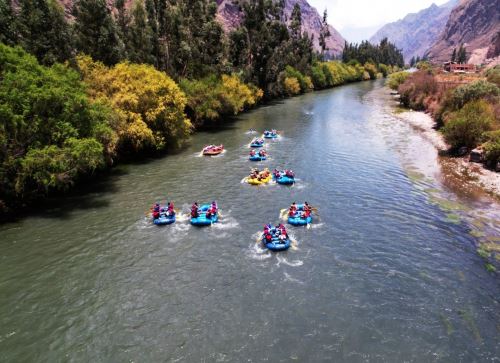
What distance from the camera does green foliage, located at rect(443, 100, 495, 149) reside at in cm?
5188

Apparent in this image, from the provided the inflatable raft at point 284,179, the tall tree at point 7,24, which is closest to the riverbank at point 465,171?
the inflatable raft at point 284,179

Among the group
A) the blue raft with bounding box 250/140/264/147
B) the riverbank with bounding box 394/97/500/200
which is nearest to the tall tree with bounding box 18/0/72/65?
the blue raft with bounding box 250/140/264/147

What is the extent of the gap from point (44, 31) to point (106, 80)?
33.0 feet

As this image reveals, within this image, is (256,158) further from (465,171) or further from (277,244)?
(465,171)

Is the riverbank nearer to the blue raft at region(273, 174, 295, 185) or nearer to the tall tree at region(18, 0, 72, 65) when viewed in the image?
the blue raft at region(273, 174, 295, 185)

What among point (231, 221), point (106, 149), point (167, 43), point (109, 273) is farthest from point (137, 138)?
point (167, 43)

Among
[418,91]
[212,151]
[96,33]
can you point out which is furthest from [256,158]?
[418,91]

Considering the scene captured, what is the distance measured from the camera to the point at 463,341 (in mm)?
20594

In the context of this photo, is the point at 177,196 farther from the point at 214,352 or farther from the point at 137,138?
the point at 214,352

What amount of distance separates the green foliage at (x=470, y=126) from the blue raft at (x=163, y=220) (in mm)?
43937

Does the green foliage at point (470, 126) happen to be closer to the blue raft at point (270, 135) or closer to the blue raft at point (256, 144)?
the blue raft at point (270, 135)

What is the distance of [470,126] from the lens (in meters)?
52.7

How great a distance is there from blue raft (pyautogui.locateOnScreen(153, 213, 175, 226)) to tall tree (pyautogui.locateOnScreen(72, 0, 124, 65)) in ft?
123

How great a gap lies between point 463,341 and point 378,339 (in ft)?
15.6
